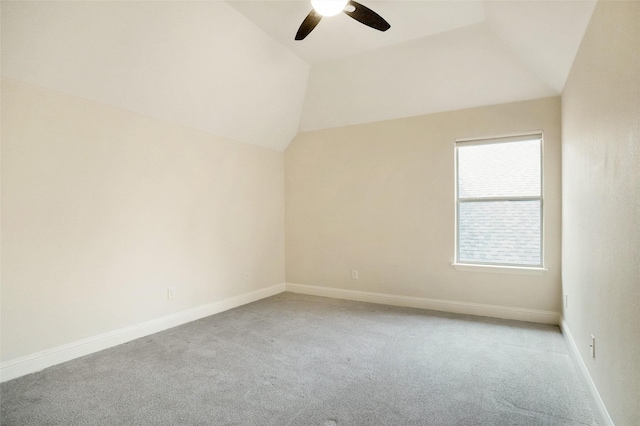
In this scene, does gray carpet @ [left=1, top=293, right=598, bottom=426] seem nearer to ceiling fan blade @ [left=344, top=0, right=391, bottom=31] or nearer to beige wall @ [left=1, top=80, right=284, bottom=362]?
beige wall @ [left=1, top=80, right=284, bottom=362]

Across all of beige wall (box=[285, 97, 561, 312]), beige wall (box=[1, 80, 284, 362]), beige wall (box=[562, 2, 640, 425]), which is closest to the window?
beige wall (box=[285, 97, 561, 312])

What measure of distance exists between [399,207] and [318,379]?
8.32 feet

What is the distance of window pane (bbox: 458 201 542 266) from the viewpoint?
143 inches

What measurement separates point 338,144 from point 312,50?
1.37m

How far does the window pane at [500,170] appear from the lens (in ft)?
12.0

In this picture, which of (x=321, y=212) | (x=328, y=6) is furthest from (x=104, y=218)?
(x=321, y=212)

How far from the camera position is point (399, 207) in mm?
4297

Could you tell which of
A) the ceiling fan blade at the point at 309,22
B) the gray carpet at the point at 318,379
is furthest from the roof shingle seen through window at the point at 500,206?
the ceiling fan blade at the point at 309,22

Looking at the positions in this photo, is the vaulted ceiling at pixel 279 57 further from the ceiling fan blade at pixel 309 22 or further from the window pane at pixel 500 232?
the window pane at pixel 500 232

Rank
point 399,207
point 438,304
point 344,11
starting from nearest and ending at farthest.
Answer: point 344,11 < point 438,304 < point 399,207

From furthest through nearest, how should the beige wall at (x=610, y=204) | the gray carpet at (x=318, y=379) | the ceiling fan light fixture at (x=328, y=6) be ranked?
the ceiling fan light fixture at (x=328, y=6)
the gray carpet at (x=318, y=379)
the beige wall at (x=610, y=204)

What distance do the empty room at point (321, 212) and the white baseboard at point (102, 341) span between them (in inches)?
0.7

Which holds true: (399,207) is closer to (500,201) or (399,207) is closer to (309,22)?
(500,201)

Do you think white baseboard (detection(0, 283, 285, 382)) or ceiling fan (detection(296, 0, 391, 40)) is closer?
ceiling fan (detection(296, 0, 391, 40))
